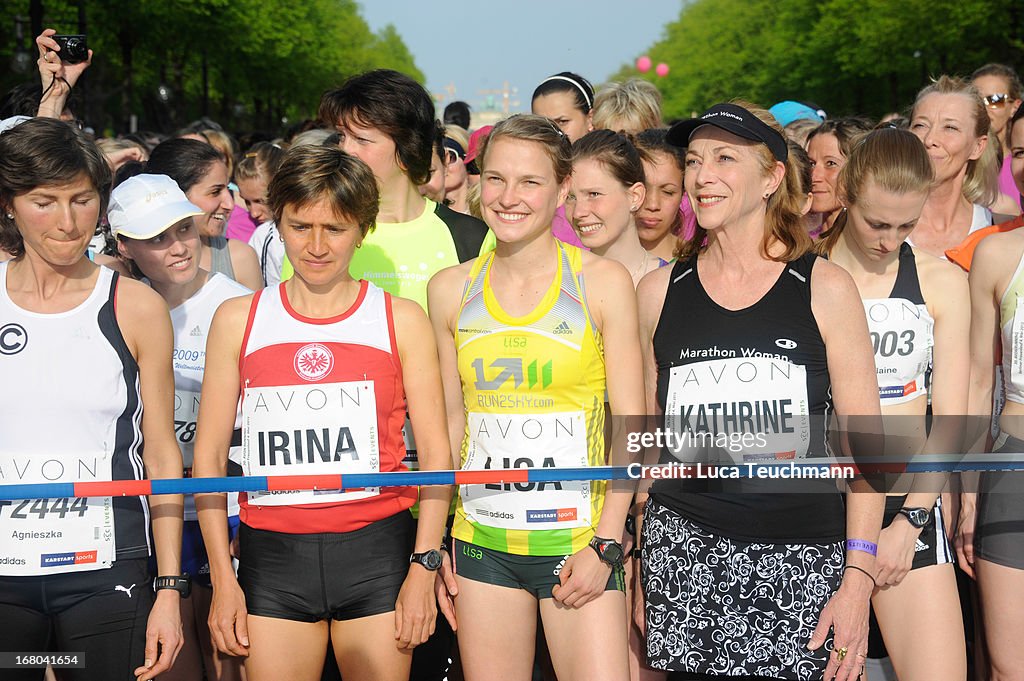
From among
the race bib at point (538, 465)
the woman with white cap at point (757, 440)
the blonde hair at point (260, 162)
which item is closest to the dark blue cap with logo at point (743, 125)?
the woman with white cap at point (757, 440)

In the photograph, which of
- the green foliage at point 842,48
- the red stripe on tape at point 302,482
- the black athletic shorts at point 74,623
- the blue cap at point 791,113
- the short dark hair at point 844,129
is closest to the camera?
the black athletic shorts at point 74,623

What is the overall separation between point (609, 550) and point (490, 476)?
443 mm

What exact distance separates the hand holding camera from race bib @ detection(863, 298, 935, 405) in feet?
14.1

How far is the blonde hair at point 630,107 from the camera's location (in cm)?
652

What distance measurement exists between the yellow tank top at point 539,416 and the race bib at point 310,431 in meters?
0.40

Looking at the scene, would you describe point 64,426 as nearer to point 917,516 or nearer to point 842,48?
point 917,516

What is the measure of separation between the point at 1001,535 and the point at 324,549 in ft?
7.53

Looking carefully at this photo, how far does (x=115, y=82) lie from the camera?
3750cm

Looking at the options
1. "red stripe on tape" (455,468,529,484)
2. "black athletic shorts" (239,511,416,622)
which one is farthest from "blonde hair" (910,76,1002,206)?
"black athletic shorts" (239,511,416,622)

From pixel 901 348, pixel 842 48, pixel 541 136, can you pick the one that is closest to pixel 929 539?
pixel 901 348

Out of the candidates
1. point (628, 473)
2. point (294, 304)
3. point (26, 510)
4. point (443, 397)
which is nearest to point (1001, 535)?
point (628, 473)

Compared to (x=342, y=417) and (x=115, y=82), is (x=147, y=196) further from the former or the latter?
(x=115, y=82)

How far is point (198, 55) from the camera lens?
36688 millimetres

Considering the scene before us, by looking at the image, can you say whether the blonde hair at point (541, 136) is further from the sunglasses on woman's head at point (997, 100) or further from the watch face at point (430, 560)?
the sunglasses on woman's head at point (997, 100)
